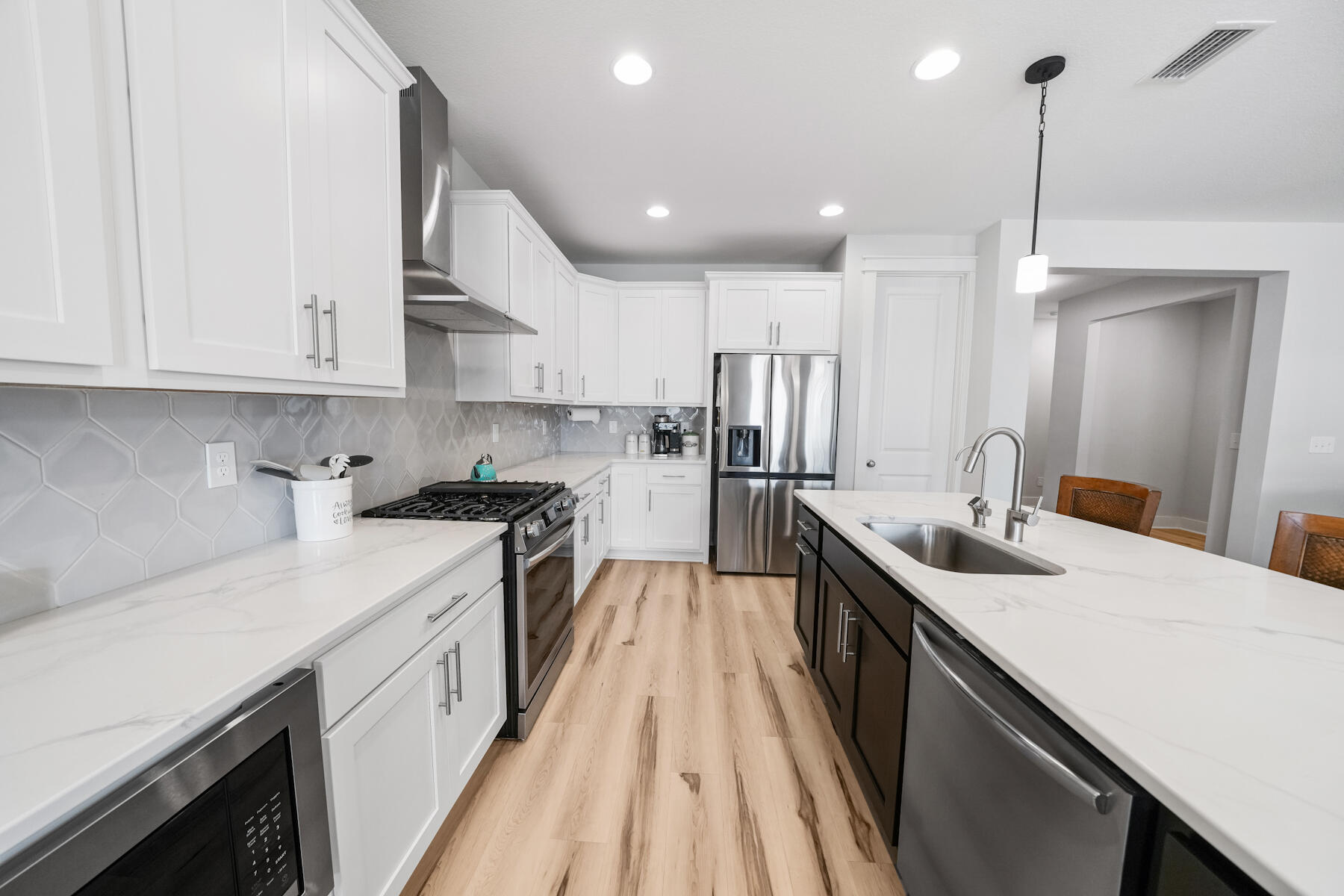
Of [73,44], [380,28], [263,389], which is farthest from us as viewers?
[380,28]

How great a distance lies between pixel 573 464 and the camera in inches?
137

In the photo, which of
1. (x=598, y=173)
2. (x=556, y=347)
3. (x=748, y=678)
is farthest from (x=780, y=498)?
(x=598, y=173)

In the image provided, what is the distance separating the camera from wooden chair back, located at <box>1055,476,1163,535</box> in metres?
1.95

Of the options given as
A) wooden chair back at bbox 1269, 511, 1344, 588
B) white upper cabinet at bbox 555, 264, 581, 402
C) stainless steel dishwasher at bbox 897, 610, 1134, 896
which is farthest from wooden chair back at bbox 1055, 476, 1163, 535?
white upper cabinet at bbox 555, 264, 581, 402

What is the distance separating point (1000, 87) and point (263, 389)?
2.80m

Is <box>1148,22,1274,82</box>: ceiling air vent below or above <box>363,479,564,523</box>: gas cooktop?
above

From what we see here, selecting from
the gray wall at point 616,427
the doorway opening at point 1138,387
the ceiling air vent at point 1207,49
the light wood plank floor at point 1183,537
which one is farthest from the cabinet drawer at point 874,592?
the light wood plank floor at point 1183,537

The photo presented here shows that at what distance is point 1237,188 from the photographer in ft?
8.74

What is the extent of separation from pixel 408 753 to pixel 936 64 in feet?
9.37

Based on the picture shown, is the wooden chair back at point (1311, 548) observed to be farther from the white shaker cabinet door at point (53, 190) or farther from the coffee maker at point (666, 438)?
the coffee maker at point (666, 438)

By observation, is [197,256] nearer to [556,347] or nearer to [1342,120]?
[556,347]

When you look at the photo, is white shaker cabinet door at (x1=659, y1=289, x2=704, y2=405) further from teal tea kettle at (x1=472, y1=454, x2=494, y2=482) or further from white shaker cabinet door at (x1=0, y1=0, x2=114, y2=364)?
white shaker cabinet door at (x1=0, y1=0, x2=114, y2=364)

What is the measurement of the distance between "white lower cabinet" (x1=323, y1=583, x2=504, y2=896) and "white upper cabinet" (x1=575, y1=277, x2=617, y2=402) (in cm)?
250

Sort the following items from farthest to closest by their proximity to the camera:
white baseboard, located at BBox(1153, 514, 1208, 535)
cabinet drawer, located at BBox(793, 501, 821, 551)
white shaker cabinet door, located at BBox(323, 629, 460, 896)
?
white baseboard, located at BBox(1153, 514, 1208, 535)
cabinet drawer, located at BBox(793, 501, 821, 551)
white shaker cabinet door, located at BBox(323, 629, 460, 896)
